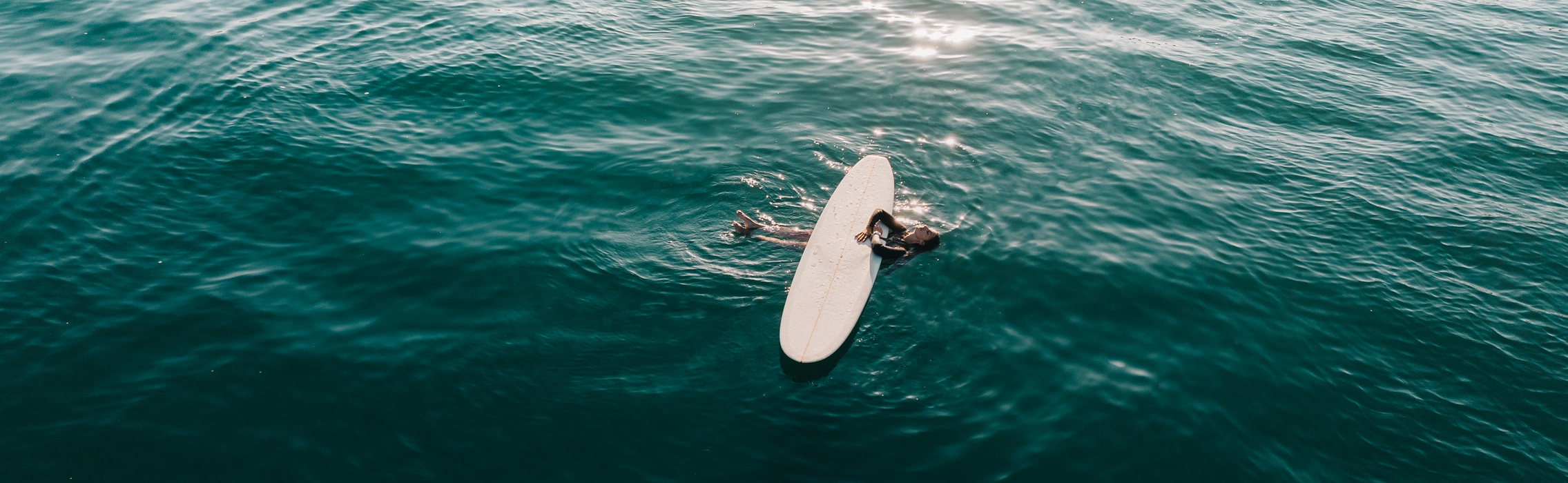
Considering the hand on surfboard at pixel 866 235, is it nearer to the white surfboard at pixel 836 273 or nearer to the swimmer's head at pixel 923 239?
the white surfboard at pixel 836 273

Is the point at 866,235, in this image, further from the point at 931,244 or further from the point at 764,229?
the point at 764,229

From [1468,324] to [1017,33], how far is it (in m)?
20.4

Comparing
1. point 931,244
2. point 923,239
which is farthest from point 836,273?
point 931,244

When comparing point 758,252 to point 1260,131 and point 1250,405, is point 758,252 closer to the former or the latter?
point 1250,405

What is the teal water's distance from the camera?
13.5 m

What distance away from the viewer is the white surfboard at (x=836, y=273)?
1513cm

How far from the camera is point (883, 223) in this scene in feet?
59.2

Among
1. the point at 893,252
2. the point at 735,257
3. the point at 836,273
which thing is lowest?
the point at 735,257

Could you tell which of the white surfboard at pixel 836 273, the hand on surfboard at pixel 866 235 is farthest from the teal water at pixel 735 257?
the hand on surfboard at pixel 866 235

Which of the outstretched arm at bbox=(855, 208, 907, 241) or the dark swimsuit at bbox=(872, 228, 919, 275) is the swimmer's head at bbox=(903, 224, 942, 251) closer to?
the dark swimsuit at bbox=(872, 228, 919, 275)

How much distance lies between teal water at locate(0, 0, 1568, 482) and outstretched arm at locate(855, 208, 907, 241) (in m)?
0.96

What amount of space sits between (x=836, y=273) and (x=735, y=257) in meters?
2.46

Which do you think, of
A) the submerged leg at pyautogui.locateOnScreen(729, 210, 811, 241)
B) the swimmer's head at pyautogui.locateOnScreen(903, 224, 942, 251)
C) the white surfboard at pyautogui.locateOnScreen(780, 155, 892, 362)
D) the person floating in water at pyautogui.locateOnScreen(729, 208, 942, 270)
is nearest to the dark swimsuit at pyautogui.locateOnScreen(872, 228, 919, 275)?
the person floating in water at pyautogui.locateOnScreen(729, 208, 942, 270)

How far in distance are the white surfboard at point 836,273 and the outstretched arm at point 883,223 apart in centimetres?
24
